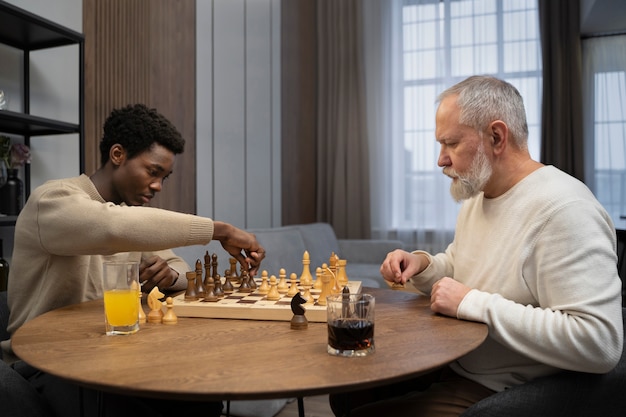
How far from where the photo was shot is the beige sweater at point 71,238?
4.50ft

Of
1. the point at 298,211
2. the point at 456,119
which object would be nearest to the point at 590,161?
the point at 298,211

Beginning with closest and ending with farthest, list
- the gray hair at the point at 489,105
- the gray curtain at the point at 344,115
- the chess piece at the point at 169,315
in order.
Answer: the chess piece at the point at 169,315, the gray hair at the point at 489,105, the gray curtain at the point at 344,115

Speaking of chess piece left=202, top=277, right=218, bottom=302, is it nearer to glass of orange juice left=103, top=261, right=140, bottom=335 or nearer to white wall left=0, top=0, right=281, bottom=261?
glass of orange juice left=103, top=261, right=140, bottom=335

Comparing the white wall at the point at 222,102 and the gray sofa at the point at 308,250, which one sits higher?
the white wall at the point at 222,102

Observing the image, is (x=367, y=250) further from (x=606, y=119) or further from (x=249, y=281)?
(x=249, y=281)

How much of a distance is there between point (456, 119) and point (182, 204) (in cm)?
257

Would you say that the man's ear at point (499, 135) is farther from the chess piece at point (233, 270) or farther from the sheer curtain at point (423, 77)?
the sheer curtain at point (423, 77)

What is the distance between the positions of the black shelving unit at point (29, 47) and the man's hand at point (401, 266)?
1.54 metres

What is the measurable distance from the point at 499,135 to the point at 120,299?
3.27ft

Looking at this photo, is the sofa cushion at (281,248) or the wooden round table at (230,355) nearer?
the wooden round table at (230,355)

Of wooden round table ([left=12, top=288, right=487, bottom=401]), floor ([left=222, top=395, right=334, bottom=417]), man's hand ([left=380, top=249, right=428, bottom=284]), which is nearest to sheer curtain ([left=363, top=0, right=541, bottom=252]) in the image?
floor ([left=222, top=395, right=334, bottom=417])

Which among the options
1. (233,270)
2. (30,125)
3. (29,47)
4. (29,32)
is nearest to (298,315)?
(233,270)

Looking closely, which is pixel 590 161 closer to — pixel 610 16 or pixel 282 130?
pixel 610 16

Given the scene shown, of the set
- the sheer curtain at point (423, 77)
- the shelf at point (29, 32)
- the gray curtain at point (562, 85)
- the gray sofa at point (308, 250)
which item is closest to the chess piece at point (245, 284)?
the gray sofa at point (308, 250)
